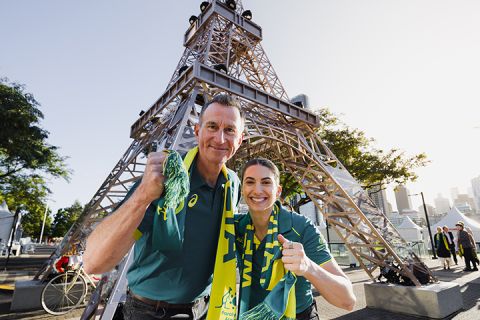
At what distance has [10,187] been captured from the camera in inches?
776

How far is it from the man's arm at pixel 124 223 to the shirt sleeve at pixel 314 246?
4.14ft

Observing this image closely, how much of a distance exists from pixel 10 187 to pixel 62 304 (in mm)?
18218

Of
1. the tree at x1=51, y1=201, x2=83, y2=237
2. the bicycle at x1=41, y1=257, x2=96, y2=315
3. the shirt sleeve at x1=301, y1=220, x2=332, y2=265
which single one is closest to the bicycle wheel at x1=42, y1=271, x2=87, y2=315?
the bicycle at x1=41, y1=257, x2=96, y2=315

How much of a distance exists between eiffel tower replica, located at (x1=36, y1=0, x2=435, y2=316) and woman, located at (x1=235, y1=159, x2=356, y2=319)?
192 inches

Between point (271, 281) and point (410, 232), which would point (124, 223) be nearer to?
point (271, 281)

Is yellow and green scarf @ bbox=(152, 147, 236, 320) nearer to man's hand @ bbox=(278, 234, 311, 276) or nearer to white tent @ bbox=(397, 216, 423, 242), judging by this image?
man's hand @ bbox=(278, 234, 311, 276)

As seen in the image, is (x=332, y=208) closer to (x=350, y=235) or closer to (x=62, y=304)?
(x=350, y=235)

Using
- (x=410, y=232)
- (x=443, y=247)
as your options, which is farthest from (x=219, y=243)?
(x=410, y=232)

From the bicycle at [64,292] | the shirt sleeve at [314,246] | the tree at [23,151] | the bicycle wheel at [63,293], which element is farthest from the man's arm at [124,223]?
the tree at [23,151]

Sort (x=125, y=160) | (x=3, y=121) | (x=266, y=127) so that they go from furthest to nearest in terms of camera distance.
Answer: (x=3, y=121) < (x=125, y=160) < (x=266, y=127)

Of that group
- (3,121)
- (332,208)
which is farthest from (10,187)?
(332,208)


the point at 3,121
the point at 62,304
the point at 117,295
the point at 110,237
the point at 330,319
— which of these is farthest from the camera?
the point at 3,121

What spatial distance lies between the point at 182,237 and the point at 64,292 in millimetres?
8049

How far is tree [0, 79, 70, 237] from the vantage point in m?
16.7
